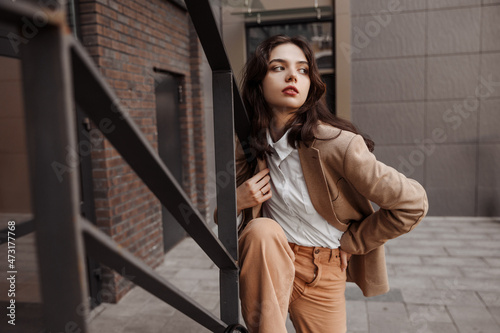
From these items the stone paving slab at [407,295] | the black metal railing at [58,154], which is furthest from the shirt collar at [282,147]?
the stone paving slab at [407,295]

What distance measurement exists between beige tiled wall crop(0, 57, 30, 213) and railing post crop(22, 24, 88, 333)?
206 cm

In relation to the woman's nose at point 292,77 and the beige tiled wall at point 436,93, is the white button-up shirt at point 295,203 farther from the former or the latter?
the beige tiled wall at point 436,93

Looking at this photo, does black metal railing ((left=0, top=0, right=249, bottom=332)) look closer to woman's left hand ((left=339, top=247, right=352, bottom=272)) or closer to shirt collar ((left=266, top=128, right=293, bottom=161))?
shirt collar ((left=266, top=128, right=293, bottom=161))

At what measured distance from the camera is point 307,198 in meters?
1.51

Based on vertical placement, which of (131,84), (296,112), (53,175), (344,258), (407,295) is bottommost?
(407,295)

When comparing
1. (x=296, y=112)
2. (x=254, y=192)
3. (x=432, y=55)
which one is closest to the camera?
(x=254, y=192)

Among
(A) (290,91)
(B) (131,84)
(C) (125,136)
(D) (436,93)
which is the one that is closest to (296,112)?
(A) (290,91)

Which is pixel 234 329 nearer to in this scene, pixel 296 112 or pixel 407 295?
pixel 296 112

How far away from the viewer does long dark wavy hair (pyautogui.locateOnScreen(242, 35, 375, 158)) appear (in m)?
1.50

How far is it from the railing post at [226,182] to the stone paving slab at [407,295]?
2117 millimetres

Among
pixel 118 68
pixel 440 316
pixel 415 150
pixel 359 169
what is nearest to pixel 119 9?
pixel 118 68

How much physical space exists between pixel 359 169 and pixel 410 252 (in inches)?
163

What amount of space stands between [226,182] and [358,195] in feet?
1.81

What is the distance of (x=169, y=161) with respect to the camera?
16.3 feet
